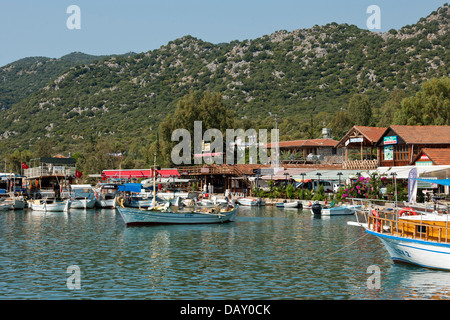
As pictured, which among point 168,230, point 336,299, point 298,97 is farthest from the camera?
point 298,97

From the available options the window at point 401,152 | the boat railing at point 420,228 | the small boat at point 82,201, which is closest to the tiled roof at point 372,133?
the window at point 401,152

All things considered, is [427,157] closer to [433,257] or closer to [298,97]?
[433,257]

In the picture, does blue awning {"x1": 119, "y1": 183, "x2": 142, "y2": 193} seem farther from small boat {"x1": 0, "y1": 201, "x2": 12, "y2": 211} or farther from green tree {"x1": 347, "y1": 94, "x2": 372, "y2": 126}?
green tree {"x1": 347, "y1": 94, "x2": 372, "y2": 126}

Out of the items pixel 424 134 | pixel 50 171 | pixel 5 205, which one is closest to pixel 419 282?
pixel 424 134

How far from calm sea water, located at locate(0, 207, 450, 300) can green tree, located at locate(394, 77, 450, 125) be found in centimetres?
4972

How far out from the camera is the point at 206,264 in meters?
30.8

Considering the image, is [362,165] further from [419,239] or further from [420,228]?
[419,239]

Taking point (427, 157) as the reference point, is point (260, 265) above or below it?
below

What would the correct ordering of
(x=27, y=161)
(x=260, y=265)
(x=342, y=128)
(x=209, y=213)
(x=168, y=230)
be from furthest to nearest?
(x=27, y=161)
(x=342, y=128)
(x=209, y=213)
(x=168, y=230)
(x=260, y=265)

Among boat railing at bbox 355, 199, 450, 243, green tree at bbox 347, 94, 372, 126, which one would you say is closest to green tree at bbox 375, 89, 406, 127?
green tree at bbox 347, 94, 372, 126

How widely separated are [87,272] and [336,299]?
44.9ft

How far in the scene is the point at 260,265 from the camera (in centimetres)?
3039

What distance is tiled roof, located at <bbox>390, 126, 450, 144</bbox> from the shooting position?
70863 mm
